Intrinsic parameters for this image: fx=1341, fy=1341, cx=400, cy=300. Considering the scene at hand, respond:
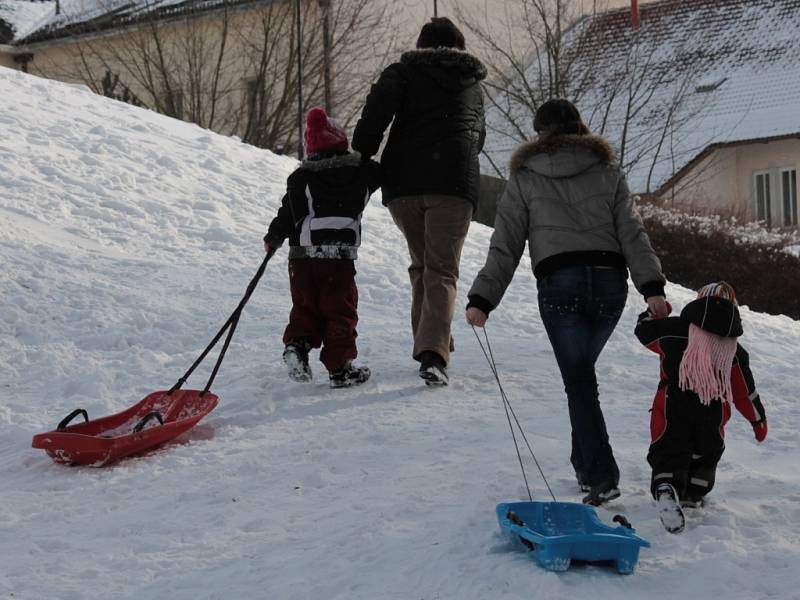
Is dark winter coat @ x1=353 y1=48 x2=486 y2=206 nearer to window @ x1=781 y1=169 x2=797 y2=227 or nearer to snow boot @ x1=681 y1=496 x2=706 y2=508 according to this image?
snow boot @ x1=681 y1=496 x2=706 y2=508

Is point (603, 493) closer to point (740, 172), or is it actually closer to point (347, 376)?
point (347, 376)

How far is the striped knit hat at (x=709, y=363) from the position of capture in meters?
5.12

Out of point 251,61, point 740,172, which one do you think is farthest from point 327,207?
point 740,172

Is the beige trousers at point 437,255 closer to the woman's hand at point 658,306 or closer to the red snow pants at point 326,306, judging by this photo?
the red snow pants at point 326,306

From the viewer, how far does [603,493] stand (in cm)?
533

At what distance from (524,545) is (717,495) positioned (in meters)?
1.12

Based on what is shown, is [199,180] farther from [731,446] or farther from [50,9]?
[50,9]

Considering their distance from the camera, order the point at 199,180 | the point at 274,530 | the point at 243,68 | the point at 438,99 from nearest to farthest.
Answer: the point at 274,530 < the point at 438,99 < the point at 199,180 < the point at 243,68

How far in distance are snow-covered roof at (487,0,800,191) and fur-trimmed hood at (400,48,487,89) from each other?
55.7 ft

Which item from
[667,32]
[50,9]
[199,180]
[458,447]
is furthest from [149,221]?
[50,9]

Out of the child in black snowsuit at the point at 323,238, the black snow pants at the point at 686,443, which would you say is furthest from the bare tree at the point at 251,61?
the black snow pants at the point at 686,443

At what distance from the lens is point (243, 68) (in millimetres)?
27062

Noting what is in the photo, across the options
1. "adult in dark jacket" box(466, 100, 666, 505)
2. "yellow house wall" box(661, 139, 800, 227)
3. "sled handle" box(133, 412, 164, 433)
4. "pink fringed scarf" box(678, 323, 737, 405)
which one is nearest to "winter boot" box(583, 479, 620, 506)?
"adult in dark jacket" box(466, 100, 666, 505)

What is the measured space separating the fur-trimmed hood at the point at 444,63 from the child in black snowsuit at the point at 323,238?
1.92 ft
